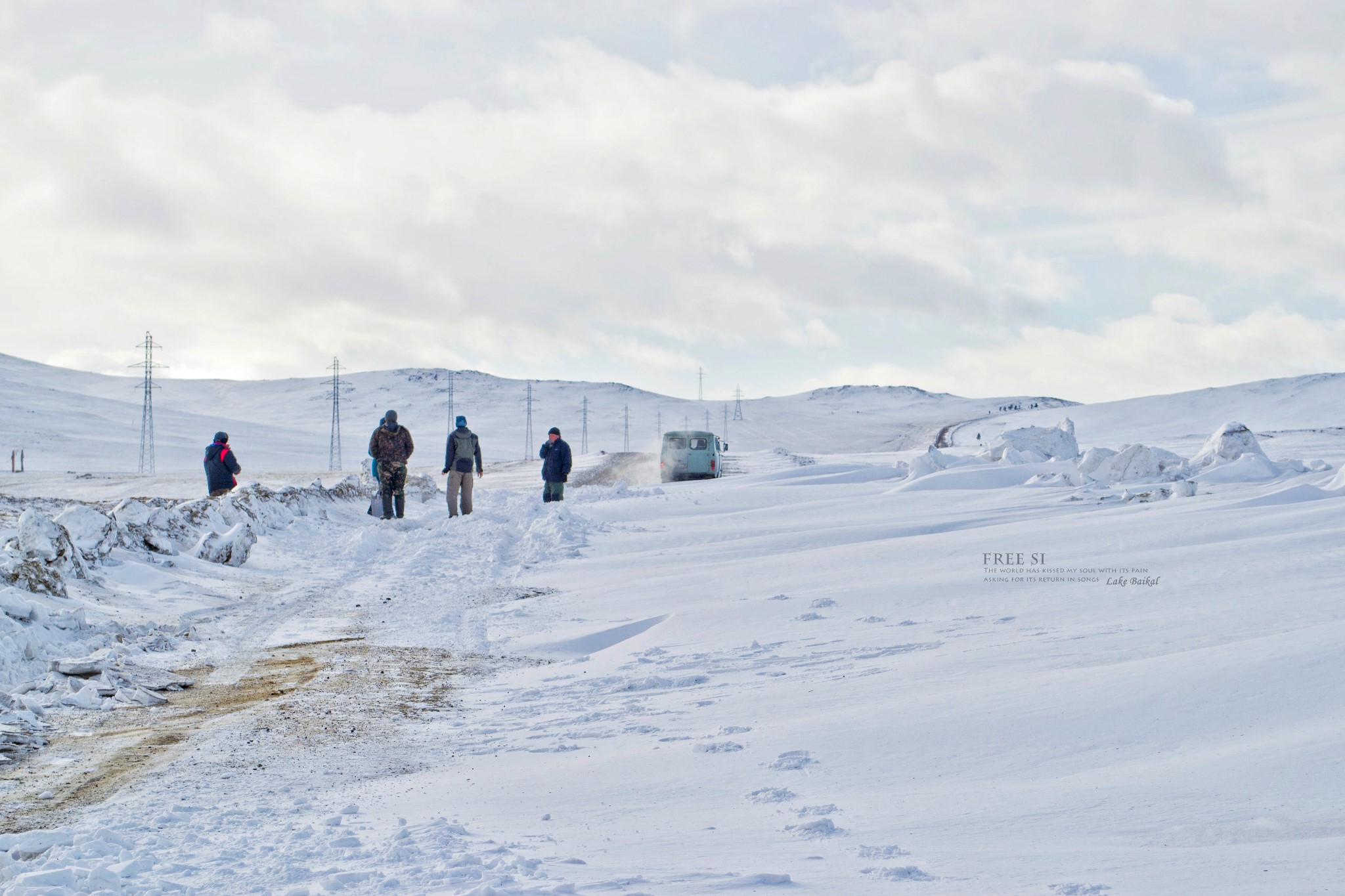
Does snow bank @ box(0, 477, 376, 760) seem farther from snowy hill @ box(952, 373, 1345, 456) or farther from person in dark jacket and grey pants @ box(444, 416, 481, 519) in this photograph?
snowy hill @ box(952, 373, 1345, 456)

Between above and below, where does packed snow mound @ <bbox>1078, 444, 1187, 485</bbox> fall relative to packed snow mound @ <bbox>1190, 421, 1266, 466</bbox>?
below

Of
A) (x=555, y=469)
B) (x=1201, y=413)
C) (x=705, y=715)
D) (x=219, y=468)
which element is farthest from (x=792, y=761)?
(x=1201, y=413)

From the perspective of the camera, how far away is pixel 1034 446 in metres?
22.1

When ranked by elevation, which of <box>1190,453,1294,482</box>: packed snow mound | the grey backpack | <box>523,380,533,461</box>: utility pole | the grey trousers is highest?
<box>523,380,533,461</box>: utility pole

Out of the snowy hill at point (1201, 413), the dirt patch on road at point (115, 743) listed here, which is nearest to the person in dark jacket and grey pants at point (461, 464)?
the dirt patch on road at point (115, 743)

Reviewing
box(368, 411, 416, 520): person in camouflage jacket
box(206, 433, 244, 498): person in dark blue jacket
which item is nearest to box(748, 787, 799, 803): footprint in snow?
box(368, 411, 416, 520): person in camouflage jacket

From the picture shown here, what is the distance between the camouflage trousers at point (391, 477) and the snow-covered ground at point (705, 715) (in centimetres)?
427

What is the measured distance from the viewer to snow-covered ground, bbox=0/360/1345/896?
3.09m

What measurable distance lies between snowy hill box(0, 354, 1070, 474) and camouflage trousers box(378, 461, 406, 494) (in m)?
38.1

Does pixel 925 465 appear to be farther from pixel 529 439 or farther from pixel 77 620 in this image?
pixel 529 439

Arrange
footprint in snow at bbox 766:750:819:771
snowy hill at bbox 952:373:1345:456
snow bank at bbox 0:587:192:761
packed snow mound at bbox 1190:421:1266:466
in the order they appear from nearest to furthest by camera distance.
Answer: footprint in snow at bbox 766:750:819:771
snow bank at bbox 0:587:192:761
packed snow mound at bbox 1190:421:1266:466
snowy hill at bbox 952:373:1345:456

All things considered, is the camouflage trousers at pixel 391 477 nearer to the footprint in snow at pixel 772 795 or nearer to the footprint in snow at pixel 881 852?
the footprint in snow at pixel 772 795

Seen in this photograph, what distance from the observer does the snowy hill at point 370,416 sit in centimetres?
6344

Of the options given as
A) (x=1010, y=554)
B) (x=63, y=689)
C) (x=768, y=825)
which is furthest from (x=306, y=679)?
(x=1010, y=554)
